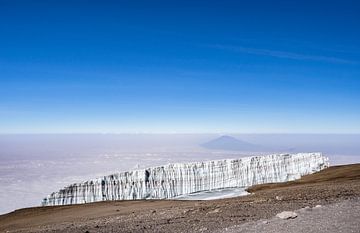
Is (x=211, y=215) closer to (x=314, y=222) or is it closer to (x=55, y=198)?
(x=314, y=222)

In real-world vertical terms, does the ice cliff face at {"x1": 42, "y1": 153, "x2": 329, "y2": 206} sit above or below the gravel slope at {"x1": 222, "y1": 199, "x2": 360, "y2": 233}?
below

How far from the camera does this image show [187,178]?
136 ft

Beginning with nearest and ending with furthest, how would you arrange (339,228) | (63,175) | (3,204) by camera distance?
(339,228) → (3,204) → (63,175)

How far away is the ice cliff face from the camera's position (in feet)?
116

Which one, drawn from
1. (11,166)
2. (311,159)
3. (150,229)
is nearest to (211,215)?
(150,229)

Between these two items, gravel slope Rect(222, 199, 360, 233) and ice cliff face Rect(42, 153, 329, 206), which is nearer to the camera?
gravel slope Rect(222, 199, 360, 233)

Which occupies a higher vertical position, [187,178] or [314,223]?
[314,223]

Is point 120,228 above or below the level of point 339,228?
below

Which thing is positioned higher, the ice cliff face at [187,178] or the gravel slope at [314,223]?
the gravel slope at [314,223]

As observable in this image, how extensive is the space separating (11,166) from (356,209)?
244ft

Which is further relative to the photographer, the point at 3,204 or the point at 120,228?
the point at 3,204

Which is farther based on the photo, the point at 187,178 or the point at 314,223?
the point at 187,178

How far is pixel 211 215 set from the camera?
41.4 ft

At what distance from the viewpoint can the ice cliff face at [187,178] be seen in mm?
35506
